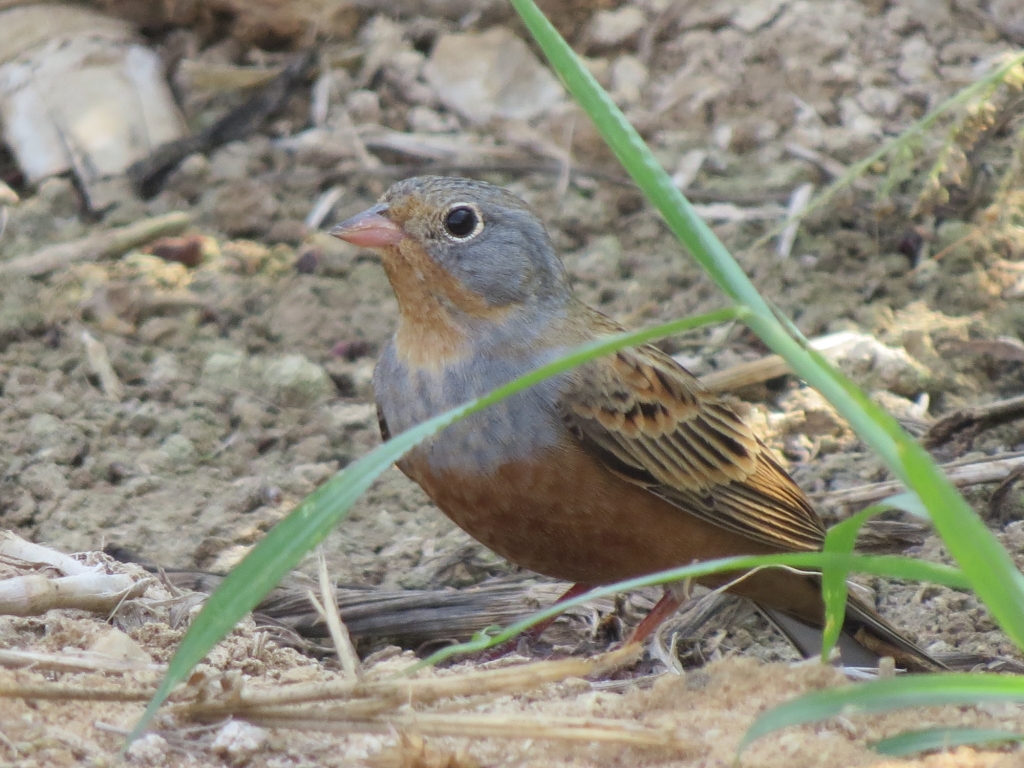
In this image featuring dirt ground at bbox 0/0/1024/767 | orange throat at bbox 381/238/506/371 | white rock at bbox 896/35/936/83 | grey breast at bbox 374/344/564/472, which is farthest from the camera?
white rock at bbox 896/35/936/83

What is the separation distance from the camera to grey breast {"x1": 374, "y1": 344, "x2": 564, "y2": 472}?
438cm

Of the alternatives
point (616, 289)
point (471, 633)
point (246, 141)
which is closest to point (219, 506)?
point (471, 633)

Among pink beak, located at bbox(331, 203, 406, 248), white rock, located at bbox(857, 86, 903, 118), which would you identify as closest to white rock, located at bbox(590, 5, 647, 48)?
white rock, located at bbox(857, 86, 903, 118)

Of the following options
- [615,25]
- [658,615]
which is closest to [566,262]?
[615,25]

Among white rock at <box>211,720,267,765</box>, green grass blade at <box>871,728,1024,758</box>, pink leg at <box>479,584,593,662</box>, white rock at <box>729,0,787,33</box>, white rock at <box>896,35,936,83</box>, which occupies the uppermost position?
white rock at <box>729,0,787,33</box>

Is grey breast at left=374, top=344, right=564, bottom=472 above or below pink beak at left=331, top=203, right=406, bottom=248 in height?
below

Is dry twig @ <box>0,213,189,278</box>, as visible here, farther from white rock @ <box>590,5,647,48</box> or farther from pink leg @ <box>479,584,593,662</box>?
pink leg @ <box>479,584,593,662</box>

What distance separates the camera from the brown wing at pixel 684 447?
4.68 metres

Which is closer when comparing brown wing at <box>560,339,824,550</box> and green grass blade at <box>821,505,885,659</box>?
green grass blade at <box>821,505,885,659</box>

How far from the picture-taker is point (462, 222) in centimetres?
482

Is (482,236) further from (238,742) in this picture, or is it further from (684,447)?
(238,742)

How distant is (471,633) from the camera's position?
193 inches

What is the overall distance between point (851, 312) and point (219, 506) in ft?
10.3

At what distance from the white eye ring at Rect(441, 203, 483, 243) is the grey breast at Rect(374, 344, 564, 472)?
452 mm
